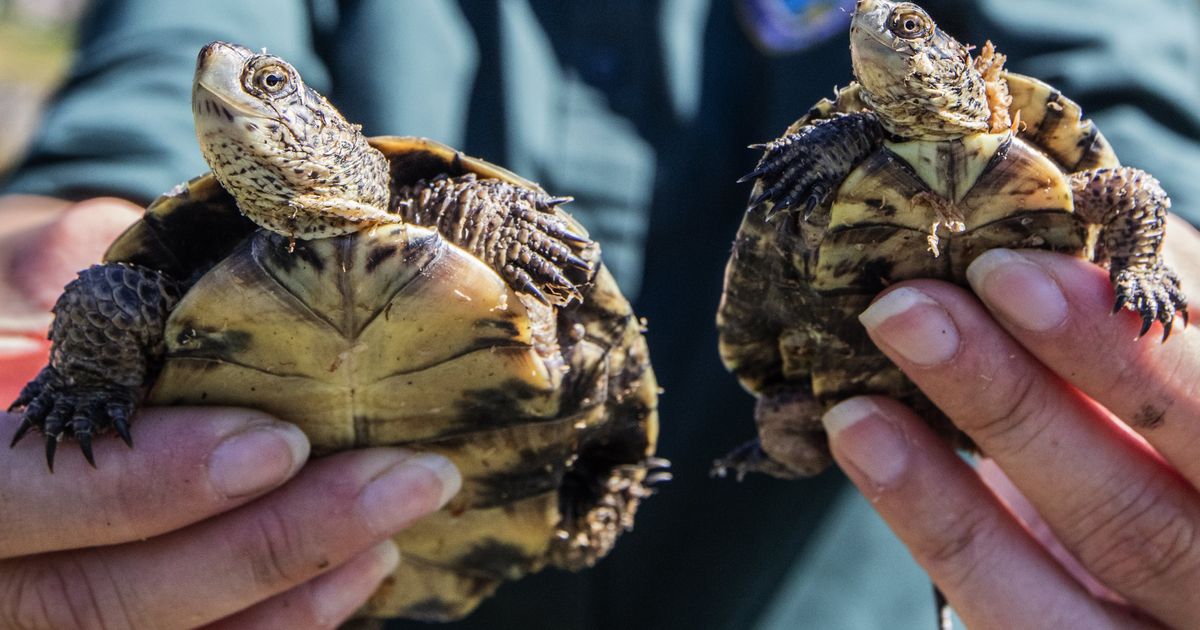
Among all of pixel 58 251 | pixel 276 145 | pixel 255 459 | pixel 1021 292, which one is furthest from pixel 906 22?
pixel 58 251

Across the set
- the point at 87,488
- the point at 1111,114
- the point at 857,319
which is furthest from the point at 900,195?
the point at 87,488

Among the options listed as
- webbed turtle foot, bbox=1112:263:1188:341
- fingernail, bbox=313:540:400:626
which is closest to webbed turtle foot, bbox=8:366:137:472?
fingernail, bbox=313:540:400:626

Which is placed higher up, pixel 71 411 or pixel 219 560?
pixel 71 411

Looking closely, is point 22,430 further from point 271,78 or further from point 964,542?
point 964,542

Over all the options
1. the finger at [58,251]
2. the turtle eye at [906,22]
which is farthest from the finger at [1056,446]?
the finger at [58,251]

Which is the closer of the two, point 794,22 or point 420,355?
point 420,355
